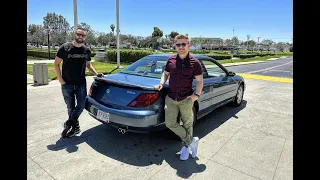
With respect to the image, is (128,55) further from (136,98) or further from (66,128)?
(136,98)

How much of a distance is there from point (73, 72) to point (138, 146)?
156 centimetres

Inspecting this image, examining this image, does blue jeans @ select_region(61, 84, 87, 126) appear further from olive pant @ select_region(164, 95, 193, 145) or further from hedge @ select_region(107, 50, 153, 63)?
hedge @ select_region(107, 50, 153, 63)

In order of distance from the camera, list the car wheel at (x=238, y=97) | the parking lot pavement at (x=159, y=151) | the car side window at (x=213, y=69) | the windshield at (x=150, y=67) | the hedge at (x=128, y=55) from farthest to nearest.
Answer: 1. the hedge at (x=128, y=55)
2. the car wheel at (x=238, y=97)
3. the car side window at (x=213, y=69)
4. the windshield at (x=150, y=67)
5. the parking lot pavement at (x=159, y=151)

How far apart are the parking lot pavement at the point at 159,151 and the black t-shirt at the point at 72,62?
39.8 inches

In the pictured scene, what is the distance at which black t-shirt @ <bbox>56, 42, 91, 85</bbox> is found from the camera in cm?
371

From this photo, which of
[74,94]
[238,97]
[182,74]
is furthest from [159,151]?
[238,97]

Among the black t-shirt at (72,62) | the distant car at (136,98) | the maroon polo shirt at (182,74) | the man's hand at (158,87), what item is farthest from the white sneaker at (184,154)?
the black t-shirt at (72,62)

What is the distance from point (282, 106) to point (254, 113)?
1.40 meters

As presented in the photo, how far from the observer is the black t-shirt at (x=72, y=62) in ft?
12.2

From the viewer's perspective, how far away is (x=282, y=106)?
671 cm

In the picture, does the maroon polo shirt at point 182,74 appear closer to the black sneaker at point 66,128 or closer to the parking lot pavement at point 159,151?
the parking lot pavement at point 159,151

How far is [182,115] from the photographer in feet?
11.2

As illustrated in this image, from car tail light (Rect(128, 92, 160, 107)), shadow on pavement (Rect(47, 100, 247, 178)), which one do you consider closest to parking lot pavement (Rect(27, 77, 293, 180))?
shadow on pavement (Rect(47, 100, 247, 178))
